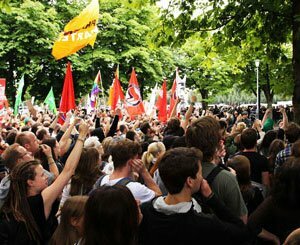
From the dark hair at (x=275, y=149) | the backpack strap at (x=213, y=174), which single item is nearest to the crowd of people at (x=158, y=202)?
the backpack strap at (x=213, y=174)

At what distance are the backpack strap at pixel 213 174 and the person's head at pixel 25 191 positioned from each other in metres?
1.41

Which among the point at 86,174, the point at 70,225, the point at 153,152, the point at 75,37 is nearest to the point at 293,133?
the point at 153,152

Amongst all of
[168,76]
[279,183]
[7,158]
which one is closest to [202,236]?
[279,183]

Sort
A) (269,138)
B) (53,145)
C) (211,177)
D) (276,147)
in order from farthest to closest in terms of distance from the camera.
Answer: (269,138) → (276,147) → (53,145) → (211,177)

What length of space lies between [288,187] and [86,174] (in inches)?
92.7

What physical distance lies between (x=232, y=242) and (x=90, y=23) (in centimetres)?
894

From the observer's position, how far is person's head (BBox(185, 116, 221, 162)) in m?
4.07

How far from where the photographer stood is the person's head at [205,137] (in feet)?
13.3

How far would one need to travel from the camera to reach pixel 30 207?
12.7 ft

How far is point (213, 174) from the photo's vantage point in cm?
390

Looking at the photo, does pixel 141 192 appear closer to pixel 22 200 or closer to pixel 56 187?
pixel 56 187

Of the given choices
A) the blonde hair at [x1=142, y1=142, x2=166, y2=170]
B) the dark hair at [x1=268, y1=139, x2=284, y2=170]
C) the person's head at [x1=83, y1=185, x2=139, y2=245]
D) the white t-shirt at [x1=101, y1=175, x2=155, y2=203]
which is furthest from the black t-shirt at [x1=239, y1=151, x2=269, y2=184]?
the person's head at [x1=83, y1=185, x2=139, y2=245]

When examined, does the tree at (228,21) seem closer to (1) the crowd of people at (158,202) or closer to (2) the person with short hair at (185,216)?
(1) the crowd of people at (158,202)

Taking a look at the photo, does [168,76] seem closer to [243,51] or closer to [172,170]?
[243,51]
